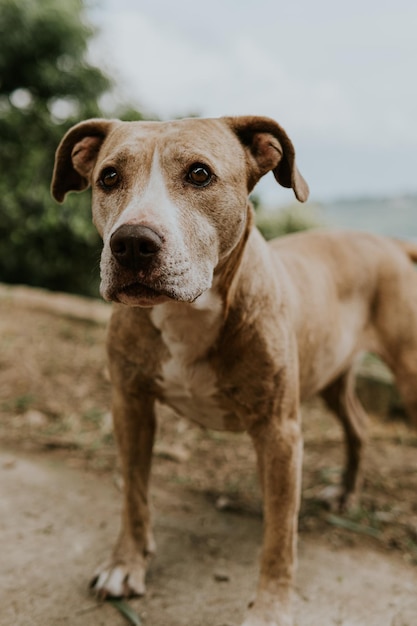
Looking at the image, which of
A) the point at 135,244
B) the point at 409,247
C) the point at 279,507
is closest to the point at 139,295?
the point at 135,244

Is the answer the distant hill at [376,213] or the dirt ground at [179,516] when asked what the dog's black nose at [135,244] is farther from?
the distant hill at [376,213]

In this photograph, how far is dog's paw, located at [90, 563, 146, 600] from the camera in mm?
2547

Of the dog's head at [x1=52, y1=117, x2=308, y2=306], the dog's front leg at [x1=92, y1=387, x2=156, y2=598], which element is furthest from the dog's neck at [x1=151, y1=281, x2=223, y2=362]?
the dog's front leg at [x1=92, y1=387, x2=156, y2=598]

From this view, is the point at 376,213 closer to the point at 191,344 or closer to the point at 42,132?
the point at 42,132

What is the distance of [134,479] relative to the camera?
2744 mm

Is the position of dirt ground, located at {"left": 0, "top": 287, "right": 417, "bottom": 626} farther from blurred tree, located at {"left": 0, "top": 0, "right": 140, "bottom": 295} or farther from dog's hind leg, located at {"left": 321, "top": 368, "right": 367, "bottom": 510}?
blurred tree, located at {"left": 0, "top": 0, "right": 140, "bottom": 295}

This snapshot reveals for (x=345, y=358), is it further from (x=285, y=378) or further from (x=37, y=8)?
(x=37, y=8)

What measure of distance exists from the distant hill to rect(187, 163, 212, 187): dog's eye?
576 cm

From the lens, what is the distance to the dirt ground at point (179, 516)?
2.58 metres

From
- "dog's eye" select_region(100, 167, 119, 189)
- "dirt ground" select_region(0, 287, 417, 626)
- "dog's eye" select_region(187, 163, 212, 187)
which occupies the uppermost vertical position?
"dog's eye" select_region(187, 163, 212, 187)

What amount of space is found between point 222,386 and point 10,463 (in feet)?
5.61

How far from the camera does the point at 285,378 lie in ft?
8.18

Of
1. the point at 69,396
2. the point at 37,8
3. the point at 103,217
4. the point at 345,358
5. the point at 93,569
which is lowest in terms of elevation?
the point at 69,396

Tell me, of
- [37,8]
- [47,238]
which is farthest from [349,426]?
[37,8]
